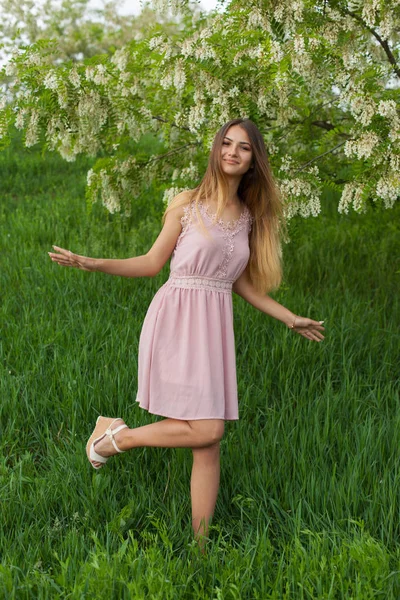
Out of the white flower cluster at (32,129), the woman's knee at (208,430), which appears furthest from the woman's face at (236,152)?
the white flower cluster at (32,129)

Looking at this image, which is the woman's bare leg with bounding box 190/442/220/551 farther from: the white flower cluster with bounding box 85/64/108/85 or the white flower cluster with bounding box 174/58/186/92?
the white flower cluster with bounding box 85/64/108/85

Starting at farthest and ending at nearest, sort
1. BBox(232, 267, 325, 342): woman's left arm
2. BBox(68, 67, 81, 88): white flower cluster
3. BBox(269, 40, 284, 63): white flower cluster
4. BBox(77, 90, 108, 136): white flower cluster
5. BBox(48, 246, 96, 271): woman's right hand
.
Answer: BBox(77, 90, 108, 136): white flower cluster, BBox(68, 67, 81, 88): white flower cluster, BBox(269, 40, 284, 63): white flower cluster, BBox(232, 267, 325, 342): woman's left arm, BBox(48, 246, 96, 271): woman's right hand

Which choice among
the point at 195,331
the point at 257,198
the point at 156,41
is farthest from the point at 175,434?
the point at 156,41

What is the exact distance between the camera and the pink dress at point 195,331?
3178 millimetres

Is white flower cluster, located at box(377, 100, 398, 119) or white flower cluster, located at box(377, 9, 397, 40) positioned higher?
white flower cluster, located at box(377, 9, 397, 40)

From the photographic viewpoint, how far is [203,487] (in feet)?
10.6

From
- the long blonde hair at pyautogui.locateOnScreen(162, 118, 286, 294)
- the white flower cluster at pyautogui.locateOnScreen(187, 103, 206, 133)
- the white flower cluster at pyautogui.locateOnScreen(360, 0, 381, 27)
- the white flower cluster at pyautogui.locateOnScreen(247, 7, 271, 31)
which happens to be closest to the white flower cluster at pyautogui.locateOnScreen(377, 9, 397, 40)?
the white flower cluster at pyautogui.locateOnScreen(360, 0, 381, 27)

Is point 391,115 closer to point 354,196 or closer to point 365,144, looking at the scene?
point 365,144

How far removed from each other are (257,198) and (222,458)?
1.52m

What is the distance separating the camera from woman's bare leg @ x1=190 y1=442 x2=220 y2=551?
324 cm

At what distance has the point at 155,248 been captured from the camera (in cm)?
340

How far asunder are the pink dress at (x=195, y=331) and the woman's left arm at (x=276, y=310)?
268 mm

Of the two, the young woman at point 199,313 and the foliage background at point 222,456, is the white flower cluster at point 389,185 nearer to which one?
the foliage background at point 222,456

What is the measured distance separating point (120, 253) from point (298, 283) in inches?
78.1
